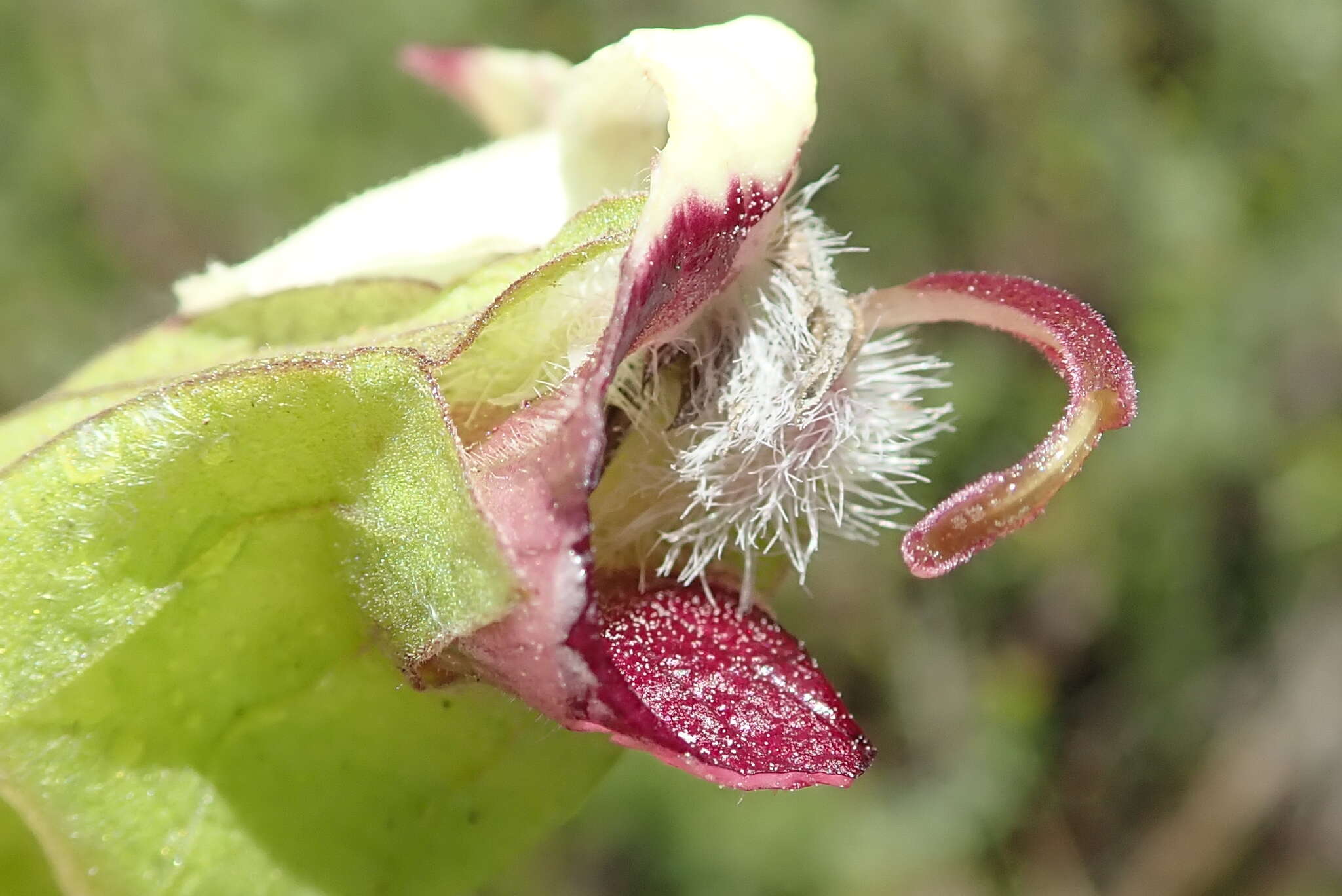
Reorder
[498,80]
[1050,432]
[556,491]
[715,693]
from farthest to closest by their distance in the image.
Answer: [498,80], [715,693], [1050,432], [556,491]

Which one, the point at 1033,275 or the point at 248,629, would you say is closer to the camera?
the point at 248,629

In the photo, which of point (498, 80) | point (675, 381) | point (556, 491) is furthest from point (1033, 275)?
point (556, 491)

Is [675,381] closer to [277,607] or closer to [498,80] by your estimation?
[277,607]

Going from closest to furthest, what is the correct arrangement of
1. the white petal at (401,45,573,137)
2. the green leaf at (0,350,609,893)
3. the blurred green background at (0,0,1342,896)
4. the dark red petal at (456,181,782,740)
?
1. the dark red petal at (456,181,782,740)
2. the green leaf at (0,350,609,893)
3. the white petal at (401,45,573,137)
4. the blurred green background at (0,0,1342,896)

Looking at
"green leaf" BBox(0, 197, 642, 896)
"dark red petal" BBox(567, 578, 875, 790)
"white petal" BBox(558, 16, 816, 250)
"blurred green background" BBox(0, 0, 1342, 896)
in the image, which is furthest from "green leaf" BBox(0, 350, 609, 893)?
"blurred green background" BBox(0, 0, 1342, 896)

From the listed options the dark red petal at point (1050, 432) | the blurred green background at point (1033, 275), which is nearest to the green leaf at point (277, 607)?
the dark red petal at point (1050, 432)

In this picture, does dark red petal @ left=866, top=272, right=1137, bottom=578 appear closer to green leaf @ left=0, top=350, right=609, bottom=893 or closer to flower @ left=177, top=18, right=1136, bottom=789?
flower @ left=177, top=18, right=1136, bottom=789

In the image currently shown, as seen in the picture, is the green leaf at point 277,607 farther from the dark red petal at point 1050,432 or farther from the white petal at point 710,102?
the dark red petal at point 1050,432
